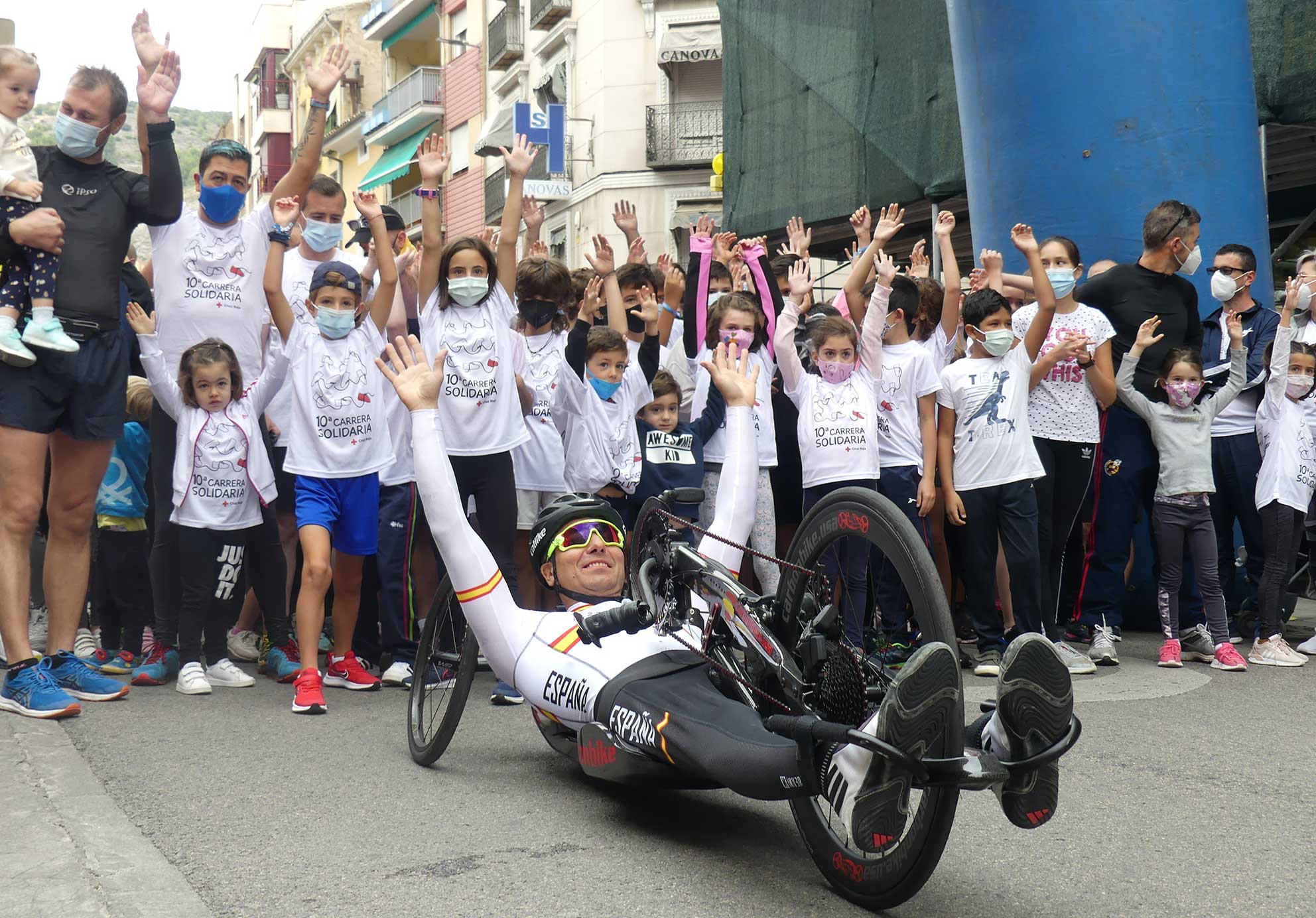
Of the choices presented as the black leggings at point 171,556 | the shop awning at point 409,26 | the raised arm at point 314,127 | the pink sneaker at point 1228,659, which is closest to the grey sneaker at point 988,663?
the pink sneaker at point 1228,659

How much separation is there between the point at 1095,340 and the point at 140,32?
4.78 metres

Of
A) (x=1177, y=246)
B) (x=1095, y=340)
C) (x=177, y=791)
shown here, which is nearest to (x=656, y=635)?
(x=177, y=791)

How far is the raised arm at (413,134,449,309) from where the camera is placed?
5914mm

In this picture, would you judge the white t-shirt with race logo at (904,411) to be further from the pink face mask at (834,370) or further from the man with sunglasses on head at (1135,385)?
the man with sunglasses on head at (1135,385)

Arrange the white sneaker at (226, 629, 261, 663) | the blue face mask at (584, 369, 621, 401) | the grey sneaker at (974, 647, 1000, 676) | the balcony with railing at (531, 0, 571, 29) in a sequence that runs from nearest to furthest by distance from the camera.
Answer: the grey sneaker at (974, 647, 1000, 676) < the blue face mask at (584, 369, 621, 401) < the white sneaker at (226, 629, 261, 663) < the balcony with railing at (531, 0, 571, 29)

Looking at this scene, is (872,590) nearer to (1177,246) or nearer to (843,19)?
(1177,246)

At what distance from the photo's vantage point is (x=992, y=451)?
6.54 metres

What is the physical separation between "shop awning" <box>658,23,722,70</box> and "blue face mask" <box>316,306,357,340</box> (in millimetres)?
25428

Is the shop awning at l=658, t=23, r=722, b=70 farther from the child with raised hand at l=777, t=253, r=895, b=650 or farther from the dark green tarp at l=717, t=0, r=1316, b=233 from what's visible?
the child with raised hand at l=777, t=253, r=895, b=650

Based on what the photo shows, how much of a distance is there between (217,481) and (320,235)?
1603 millimetres

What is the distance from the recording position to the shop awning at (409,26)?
1766 inches

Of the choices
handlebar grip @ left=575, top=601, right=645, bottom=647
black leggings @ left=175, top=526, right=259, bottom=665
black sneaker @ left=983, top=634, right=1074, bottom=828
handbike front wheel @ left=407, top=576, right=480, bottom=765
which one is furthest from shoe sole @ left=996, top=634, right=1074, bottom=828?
black leggings @ left=175, top=526, right=259, bottom=665

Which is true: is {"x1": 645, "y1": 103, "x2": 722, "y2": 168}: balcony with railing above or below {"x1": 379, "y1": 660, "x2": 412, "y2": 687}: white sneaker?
above

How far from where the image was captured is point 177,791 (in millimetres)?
4176
